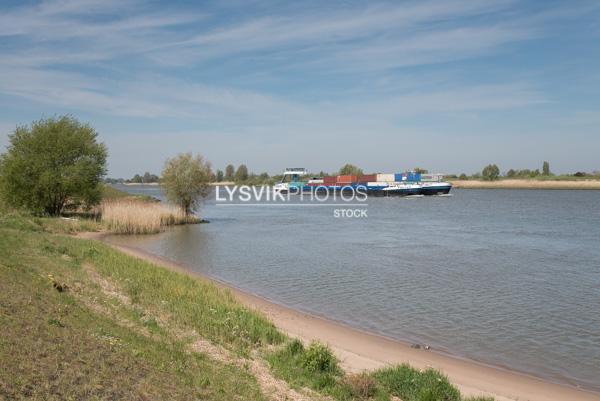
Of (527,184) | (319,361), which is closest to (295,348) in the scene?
(319,361)

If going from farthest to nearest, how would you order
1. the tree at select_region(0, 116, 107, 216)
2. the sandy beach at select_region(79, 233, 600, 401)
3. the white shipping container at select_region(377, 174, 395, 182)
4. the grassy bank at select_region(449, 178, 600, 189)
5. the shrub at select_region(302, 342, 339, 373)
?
the grassy bank at select_region(449, 178, 600, 189) → the white shipping container at select_region(377, 174, 395, 182) → the tree at select_region(0, 116, 107, 216) → the sandy beach at select_region(79, 233, 600, 401) → the shrub at select_region(302, 342, 339, 373)

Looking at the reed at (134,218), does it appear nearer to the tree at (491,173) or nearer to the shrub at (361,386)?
the shrub at (361,386)

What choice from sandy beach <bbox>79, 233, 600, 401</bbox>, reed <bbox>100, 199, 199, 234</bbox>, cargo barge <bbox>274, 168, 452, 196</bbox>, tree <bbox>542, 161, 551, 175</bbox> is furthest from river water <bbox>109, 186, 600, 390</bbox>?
tree <bbox>542, 161, 551, 175</bbox>

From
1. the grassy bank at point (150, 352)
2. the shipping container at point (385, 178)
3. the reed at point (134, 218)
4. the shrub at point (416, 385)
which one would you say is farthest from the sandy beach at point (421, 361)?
the shipping container at point (385, 178)

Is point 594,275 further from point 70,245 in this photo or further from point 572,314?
point 70,245

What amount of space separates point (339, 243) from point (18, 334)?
2593 cm

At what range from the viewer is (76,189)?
35.6 m

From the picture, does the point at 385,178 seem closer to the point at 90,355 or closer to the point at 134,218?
the point at 134,218

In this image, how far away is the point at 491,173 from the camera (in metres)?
159

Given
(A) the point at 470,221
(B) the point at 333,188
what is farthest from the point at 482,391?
(B) the point at 333,188

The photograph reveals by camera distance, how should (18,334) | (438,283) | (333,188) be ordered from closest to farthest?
1. (18,334)
2. (438,283)
3. (333,188)

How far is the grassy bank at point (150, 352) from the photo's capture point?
6.22 metres

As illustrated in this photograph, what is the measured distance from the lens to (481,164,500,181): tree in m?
158

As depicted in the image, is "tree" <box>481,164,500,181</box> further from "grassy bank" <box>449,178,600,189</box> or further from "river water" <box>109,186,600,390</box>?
"river water" <box>109,186,600,390</box>
